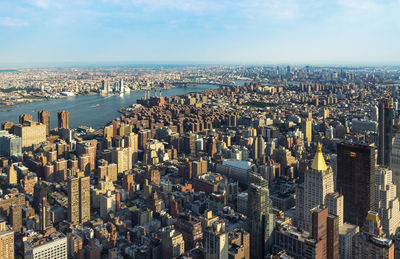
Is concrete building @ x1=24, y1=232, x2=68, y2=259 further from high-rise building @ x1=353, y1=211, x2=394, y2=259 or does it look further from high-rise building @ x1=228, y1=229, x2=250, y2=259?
high-rise building @ x1=353, y1=211, x2=394, y2=259

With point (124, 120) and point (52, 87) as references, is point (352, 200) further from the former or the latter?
point (52, 87)

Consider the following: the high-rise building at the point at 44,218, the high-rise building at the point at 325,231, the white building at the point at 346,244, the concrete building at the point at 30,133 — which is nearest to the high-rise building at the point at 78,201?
the high-rise building at the point at 44,218

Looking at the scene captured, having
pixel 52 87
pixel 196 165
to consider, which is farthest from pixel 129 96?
pixel 196 165

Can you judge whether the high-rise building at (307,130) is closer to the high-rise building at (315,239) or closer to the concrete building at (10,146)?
the high-rise building at (315,239)

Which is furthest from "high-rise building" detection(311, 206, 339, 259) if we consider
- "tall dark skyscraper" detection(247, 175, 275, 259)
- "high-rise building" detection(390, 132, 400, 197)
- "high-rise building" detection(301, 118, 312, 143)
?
"high-rise building" detection(301, 118, 312, 143)

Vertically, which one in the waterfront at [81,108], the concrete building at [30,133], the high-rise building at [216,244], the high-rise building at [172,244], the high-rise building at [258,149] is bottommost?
the high-rise building at [172,244]
